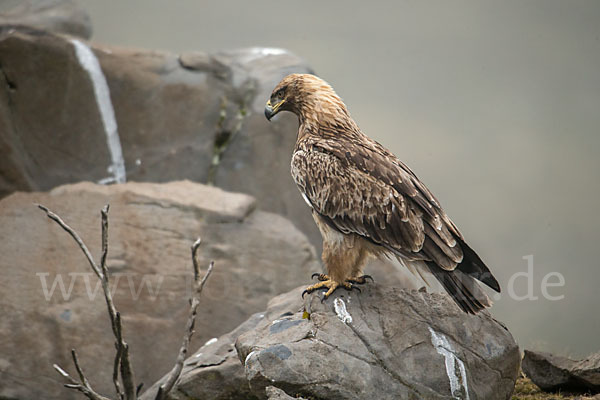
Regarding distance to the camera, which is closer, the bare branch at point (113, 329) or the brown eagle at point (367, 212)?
the bare branch at point (113, 329)

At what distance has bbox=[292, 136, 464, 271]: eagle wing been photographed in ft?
11.6

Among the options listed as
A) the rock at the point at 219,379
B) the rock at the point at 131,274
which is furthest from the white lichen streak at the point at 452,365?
the rock at the point at 131,274

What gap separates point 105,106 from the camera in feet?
23.0

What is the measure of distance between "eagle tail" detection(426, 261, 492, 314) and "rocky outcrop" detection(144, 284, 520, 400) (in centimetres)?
35

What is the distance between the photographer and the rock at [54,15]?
25.1 ft

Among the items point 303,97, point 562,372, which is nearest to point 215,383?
point 303,97

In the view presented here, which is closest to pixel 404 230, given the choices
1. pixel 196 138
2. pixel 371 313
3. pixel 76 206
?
pixel 371 313

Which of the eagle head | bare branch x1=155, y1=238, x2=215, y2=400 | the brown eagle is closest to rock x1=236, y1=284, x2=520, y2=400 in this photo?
the brown eagle

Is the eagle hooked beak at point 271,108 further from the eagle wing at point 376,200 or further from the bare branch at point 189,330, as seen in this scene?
the bare branch at point 189,330

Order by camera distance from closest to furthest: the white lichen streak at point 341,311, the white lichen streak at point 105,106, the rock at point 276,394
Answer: the rock at point 276,394
the white lichen streak at point 341,311
the white lichen streak at point 105,106

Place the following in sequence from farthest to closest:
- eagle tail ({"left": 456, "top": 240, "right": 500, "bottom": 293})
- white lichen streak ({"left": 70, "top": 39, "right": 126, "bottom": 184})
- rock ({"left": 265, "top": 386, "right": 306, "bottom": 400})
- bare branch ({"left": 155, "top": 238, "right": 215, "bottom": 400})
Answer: white lichen streak ({"left": 70, "top": 39, "right": 126, "bottom": 184}) < eagle tail ({"left": 456, "top": 240, "right": 500, "bottom": 293}) < bare branch ({"left": 155, "top": 238, "right": 215, "bottom": 400}) < rock ({"left": 265, "top": 386, "right": 306, "bottom": 400})

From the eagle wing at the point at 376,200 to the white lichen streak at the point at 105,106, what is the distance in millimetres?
3634

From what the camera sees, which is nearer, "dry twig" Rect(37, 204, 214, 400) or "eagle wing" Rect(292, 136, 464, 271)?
"dry twig" Rect(37, 204, 214, 400)

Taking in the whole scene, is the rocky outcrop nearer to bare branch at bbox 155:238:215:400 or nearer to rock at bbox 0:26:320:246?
bare branch at bbox 155:238:215:400
